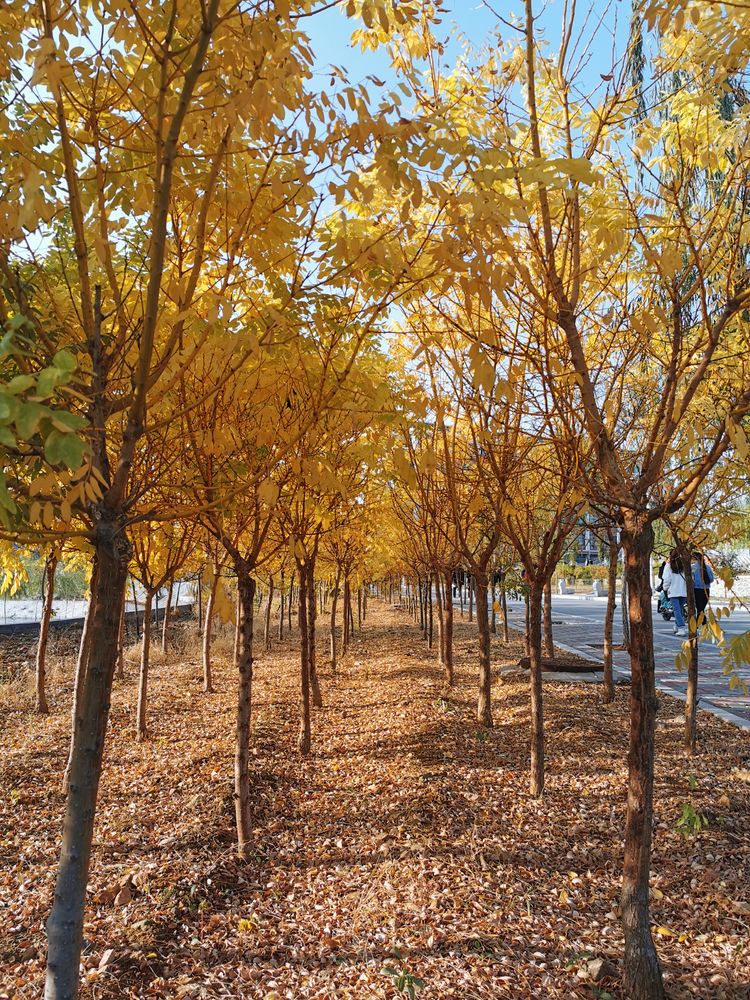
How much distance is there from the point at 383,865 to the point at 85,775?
3.05 metres

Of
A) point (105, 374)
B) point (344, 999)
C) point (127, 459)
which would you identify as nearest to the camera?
point (127, 459)

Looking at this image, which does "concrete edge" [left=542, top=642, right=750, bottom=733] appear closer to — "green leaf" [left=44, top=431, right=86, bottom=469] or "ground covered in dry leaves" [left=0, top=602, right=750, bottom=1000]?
"ground covered in dry leaves" [left=0, top=602, right=750, bottom=1000]

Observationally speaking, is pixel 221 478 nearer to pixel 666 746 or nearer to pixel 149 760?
pixel 149 760

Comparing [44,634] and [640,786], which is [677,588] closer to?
[640,786]

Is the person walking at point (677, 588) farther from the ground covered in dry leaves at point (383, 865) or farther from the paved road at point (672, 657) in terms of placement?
the ground covered in dry leaves at point (383, 865)

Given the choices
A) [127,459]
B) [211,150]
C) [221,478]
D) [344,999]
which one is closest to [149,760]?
[344,999]

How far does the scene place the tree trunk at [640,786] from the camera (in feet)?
9.70

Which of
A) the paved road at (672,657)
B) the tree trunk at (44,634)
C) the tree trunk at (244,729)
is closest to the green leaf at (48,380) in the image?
the paved road at (672,657)

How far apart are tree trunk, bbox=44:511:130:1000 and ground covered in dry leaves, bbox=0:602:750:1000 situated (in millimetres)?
1441

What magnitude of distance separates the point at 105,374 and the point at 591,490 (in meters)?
2.18

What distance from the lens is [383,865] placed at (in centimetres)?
448

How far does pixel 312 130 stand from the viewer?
2.23m

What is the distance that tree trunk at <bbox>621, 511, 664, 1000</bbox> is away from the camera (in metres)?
2.96

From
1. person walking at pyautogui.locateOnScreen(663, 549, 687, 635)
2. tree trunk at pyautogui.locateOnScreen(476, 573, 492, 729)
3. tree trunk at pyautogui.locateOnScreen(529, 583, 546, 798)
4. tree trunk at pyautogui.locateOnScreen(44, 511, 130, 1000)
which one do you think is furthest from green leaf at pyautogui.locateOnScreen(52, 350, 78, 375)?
Answer: tree trunk at pyautogui.locateOnScreen(476, 573, 492, 729)
